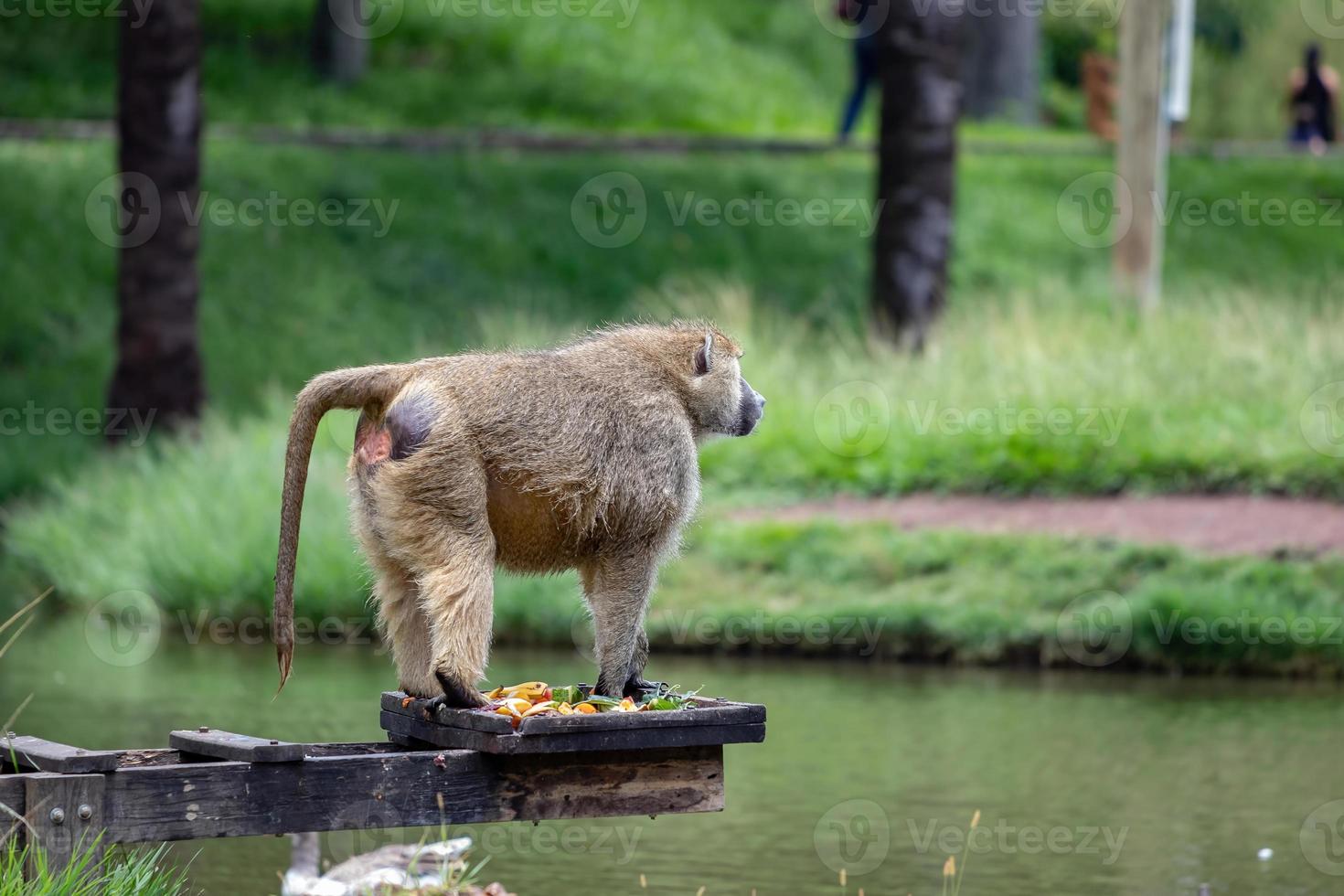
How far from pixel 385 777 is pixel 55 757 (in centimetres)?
101

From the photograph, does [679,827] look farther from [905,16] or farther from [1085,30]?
[1085,30]

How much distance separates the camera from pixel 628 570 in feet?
21.1

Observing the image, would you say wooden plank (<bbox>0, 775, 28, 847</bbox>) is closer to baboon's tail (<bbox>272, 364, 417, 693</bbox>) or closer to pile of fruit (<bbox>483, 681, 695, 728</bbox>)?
baboon's tail (<bbox>272, 364, 417, 693</bbox>)

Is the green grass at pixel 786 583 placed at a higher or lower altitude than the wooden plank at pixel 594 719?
lower

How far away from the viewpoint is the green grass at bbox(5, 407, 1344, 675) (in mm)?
13891

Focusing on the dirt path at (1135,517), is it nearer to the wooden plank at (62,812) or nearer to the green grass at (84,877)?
the green grass at (84,877)

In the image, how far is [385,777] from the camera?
5945 millimetres

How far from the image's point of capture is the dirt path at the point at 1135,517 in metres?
14.6

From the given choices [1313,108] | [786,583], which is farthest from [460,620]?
[1313,108]

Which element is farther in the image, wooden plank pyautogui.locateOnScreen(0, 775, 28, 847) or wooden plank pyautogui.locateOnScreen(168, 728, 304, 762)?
wooden plank pyautogui.locateOnScreen(168, 728, 304, 762)

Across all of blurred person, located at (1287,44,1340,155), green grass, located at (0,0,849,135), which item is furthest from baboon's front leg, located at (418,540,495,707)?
blurred person, located at (1287,44,1340,155)

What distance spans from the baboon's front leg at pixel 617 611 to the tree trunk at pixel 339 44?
2505cm

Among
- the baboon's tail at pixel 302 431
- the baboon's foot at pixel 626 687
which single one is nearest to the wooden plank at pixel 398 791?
the baboon's foot at pixel 626 687

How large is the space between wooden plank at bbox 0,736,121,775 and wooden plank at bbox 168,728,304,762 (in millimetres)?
254
